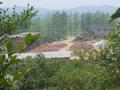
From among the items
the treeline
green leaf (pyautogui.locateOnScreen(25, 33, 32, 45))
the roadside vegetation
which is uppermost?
green leaf (pyautogui.locateOnScreen(25, 33, 32, 45))

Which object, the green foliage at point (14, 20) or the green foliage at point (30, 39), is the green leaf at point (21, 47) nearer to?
the green foliage at point (30, 39)

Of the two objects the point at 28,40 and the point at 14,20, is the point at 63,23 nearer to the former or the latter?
the point at 14,20

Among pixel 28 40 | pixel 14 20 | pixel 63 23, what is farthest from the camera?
pixel 63 23

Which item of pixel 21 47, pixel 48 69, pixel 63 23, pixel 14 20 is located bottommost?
pixel 63 23

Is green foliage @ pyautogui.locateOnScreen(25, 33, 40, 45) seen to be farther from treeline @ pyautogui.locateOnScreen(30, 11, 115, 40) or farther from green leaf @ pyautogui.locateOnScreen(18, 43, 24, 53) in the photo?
treeline @ pyautogui.locateOnScreen(30, 11, 115, 40)

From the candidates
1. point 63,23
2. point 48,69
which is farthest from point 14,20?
point 63,23

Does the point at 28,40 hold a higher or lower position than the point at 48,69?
higher

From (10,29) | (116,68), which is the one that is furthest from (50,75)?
(10,29)

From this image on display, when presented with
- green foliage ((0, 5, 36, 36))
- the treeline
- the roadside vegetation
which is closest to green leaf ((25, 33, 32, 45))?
the roadside vegetation

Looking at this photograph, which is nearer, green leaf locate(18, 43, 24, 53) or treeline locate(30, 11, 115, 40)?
green leaf locate(18, 43, 24, 53)

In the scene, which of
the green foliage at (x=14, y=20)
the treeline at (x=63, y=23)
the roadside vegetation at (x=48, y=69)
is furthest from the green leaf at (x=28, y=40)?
the treeline at (x=63, y=23)

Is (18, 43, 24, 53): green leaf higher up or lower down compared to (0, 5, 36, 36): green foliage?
higher up

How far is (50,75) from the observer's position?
48.4 ft

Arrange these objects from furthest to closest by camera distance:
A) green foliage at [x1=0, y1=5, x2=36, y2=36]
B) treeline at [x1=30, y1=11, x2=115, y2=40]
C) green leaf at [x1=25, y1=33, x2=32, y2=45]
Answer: treeline at [x1=30, y1=11, x2=115, y2=40], green foliage at [x1=0, y1=5, x2=36, y2=36], green leaf at [x1=25, y1=33, x2=32, y2=45]
